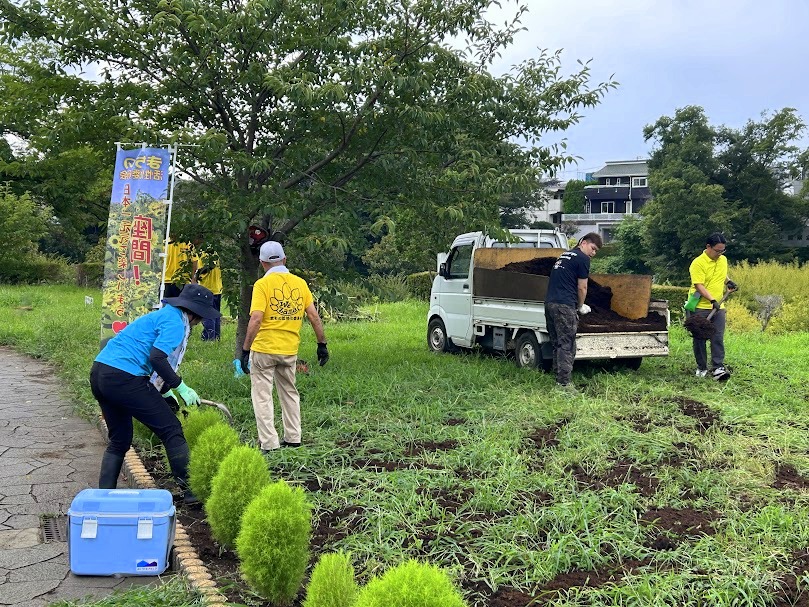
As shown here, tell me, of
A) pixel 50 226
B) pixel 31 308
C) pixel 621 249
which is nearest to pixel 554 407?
pixel 31 308

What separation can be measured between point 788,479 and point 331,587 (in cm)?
367

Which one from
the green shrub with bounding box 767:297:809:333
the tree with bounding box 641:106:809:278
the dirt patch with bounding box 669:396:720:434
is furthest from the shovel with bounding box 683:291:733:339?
the tree with bounding box 641:106:809:278

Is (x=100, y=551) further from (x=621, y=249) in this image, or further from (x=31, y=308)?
(x=621, y=249)

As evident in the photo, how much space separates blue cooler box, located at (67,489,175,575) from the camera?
3760 mm

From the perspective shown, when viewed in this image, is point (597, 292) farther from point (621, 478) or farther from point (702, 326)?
point (621, 478)

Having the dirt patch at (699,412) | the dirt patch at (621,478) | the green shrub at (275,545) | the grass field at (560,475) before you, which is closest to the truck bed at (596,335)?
the grass field at (560,475)

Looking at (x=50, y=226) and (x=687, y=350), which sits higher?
(x=50, y=226)

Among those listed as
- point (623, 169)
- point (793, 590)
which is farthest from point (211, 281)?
point (623, 169)

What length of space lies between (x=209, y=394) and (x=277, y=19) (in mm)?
4067

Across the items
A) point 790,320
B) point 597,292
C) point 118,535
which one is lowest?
point 118,535

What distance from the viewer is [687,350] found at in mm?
11289

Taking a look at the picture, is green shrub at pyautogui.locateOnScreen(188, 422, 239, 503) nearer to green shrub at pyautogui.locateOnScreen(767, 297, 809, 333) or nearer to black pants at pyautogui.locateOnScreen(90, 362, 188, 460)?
black pants at pyautogui.locateOnScreen(90, 362, 188, 460)

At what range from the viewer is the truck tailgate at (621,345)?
866 cm

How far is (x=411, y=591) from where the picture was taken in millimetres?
2420
